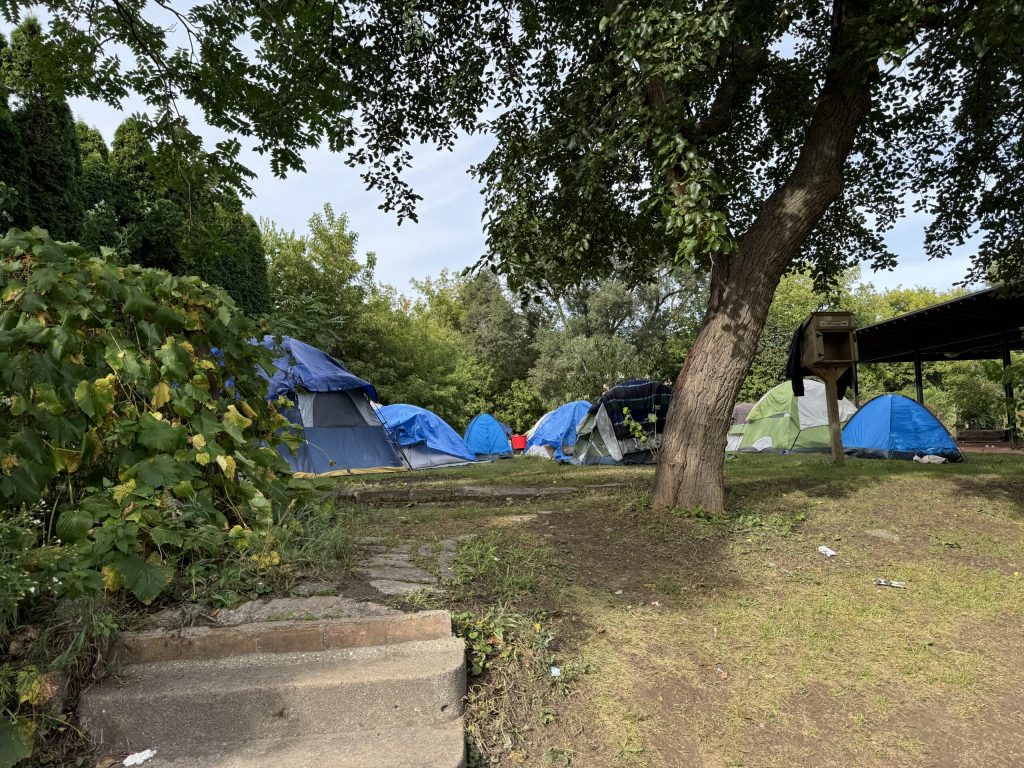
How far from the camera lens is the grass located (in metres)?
2.33

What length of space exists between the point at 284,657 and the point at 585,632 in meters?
1.36

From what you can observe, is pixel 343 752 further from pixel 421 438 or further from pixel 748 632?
pixel 421 438

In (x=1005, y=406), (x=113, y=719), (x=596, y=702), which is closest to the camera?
(x=113, y=719)

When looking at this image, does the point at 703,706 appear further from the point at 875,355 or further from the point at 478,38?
the point at 875,355

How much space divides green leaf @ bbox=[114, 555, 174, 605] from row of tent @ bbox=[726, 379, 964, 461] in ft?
35.8

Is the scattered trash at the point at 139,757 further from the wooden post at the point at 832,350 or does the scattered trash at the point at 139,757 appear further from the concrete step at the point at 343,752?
the wooden post at the point at 832,350

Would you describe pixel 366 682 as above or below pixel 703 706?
above

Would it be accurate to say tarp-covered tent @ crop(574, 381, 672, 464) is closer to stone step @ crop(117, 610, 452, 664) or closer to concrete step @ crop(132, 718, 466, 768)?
stone step @ crop(117, 610, 452, 664)

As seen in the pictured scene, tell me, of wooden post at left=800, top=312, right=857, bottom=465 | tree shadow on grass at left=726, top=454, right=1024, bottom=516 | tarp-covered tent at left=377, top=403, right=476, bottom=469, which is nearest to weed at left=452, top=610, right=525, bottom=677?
tree shadow on grass at left=726, top=454, right=1024, bottom=516

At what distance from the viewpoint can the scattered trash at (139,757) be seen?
2.03 m

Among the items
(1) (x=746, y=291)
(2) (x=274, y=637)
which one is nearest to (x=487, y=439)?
(1) (x=746, y=291)

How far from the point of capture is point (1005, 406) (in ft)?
15.2

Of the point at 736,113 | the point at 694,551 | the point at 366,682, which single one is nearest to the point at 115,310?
the point at 366,682

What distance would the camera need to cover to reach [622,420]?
12.3 m
